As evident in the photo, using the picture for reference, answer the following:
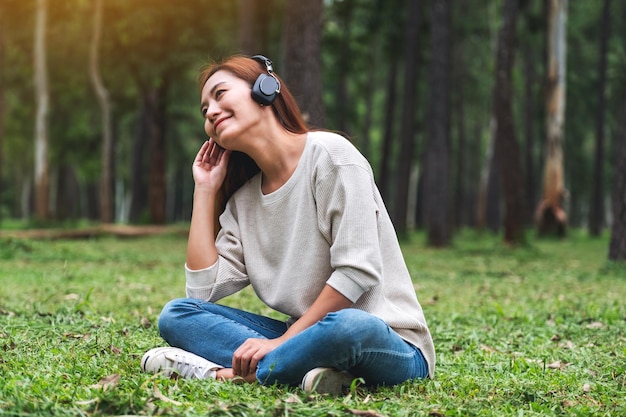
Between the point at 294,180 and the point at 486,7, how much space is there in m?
26.3

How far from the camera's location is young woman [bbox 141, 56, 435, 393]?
3.20 meters

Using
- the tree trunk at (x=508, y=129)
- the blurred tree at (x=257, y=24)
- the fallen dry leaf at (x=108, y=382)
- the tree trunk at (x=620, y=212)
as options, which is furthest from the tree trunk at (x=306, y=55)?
the fallen dry leaf at (x=108, y=382)

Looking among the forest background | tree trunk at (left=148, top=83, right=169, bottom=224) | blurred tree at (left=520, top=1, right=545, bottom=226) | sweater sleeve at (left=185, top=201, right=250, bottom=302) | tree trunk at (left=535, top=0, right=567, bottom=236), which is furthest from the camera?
blurred tree at (left=520, top=1, right=545, bottom=226)

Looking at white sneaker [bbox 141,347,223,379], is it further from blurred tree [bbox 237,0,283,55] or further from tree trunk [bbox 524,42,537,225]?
tree trunk [bbox 524,42,537,225]

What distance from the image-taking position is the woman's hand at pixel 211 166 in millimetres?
3859

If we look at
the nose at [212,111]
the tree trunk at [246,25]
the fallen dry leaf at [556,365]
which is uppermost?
the tree trunk at [246,25]

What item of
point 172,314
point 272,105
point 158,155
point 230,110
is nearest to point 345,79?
point 158,155

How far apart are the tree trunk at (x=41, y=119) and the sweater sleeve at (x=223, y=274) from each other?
1880 centimetres

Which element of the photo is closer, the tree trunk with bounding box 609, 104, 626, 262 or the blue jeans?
the blue jeans

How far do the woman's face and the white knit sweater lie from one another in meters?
0.29

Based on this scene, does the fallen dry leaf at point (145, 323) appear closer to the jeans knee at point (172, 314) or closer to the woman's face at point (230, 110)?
the jeans knee at point (172, 314)

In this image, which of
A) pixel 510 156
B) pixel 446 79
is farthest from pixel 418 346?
pixel 446 79

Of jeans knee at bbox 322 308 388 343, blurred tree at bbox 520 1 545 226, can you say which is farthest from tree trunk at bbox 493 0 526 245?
jeans knee at bbox 322 308 388 343

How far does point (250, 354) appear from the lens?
3.25m
